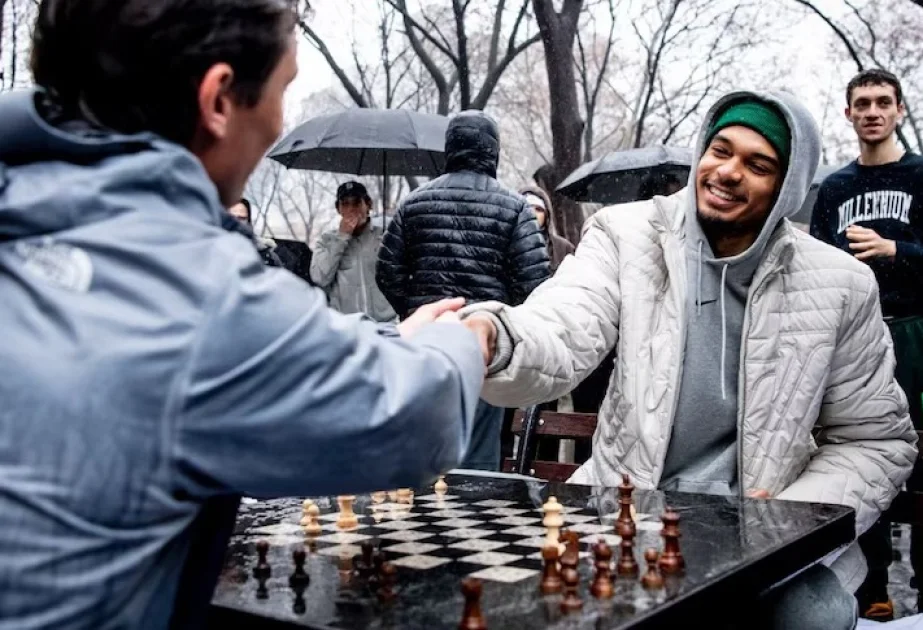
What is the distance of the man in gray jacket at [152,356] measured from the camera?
49.3 inches

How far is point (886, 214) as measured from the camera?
17.5 ft

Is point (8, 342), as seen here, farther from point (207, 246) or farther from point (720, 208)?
point (720, 208)

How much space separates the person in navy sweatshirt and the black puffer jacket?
1.63 metres

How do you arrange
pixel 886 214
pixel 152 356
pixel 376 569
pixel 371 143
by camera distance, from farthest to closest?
pixel 371 143, pixel 886 214, pixel 376 569, pixel 152 356

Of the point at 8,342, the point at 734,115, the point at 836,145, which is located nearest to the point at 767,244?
the point at 734,115

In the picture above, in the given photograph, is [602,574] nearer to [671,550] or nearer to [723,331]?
[671,550]

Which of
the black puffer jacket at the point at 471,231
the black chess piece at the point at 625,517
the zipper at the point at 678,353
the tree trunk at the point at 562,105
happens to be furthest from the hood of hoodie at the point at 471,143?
the tree trunk at the point at 562,105

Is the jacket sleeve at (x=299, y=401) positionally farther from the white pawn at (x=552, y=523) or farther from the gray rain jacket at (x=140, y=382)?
the white pawn at (x=552, y=523)

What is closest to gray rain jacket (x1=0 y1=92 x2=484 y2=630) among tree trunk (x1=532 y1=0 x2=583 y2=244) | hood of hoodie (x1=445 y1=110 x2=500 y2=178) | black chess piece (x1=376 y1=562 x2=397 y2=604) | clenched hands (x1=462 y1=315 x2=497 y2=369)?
black chess piece (x1=376 y1=562 x2=397 y2=604)

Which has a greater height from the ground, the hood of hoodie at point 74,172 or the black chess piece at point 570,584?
the hood of hoodie at point 74,172

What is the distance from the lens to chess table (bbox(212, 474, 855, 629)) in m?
1.63

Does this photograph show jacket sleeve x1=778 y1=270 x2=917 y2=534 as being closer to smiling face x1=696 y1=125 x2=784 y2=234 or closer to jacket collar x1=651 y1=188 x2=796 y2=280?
jacket collar x1=651 y1=188 x2=796 y2=280

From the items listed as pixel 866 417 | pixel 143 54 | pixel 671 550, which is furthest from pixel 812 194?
pixel 143 54

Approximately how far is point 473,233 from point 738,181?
106 inches
